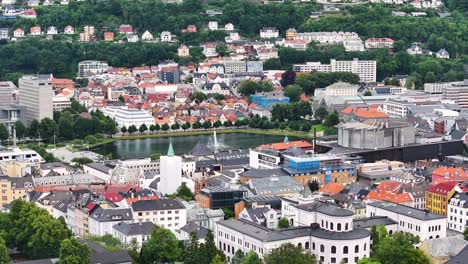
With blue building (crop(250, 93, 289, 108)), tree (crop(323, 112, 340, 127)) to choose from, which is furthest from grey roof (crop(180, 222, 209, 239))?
blue building (crop(250, 93, 289, 108))

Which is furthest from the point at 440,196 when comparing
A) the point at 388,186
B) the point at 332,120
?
the point at 332,120

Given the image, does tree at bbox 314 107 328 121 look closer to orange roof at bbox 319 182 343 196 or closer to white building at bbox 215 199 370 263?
orange roof at bbox 319 182 343 196

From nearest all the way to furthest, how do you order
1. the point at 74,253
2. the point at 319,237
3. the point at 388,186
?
the point at 74,253, the point at 319,237, the point at 388,186

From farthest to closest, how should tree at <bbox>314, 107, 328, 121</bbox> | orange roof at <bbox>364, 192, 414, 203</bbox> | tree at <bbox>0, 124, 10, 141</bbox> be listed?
1. tree at <bbox>314, 107, 328, 121</bbox>
2. tree at <bbox>0, 124, 10, 141</bbox>
3. orange roof at <bbox>364, 192, 414, 203</bbox>

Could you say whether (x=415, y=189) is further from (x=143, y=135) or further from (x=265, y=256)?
(x=143, y=135)

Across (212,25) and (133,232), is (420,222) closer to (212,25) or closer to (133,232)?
(133,232)

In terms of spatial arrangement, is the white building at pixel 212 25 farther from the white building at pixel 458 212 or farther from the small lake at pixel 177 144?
the white building at pixel 458 212
